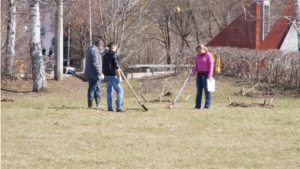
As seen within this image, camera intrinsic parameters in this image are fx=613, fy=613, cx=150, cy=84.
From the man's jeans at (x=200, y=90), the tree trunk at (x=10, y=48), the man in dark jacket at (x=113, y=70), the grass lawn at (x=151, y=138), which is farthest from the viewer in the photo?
the tree trunk at (x=10, y=48)

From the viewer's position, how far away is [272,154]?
8609 mm

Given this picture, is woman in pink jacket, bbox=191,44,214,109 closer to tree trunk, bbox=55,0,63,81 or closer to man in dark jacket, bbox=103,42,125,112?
man in dark jacket, bbox=103,42,125,112

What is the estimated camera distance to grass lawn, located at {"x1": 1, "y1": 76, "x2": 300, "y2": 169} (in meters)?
8.08

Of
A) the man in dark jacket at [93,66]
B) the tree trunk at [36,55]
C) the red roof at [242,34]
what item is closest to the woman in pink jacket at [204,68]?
the man in dark jacket at [93,66]

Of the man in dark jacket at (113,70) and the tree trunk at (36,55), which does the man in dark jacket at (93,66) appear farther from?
the tree trunk at (36,55)

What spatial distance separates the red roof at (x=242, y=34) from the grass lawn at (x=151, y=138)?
1575cm

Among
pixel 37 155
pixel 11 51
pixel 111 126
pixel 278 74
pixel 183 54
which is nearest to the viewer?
pixel 37 155

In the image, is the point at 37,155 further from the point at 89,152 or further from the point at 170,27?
the point at 170,27

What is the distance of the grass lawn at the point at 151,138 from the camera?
8.08 m

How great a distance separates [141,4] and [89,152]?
23625mm

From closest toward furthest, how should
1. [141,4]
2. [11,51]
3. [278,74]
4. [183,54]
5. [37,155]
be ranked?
[37,155]
[278,74]
[11,51]
[183,54]
[141,4]

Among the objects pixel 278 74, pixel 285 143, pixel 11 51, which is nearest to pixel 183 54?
pixel 278 74

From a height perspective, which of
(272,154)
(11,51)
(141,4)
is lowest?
(272,154)

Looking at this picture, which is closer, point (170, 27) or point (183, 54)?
point (183, 54)
